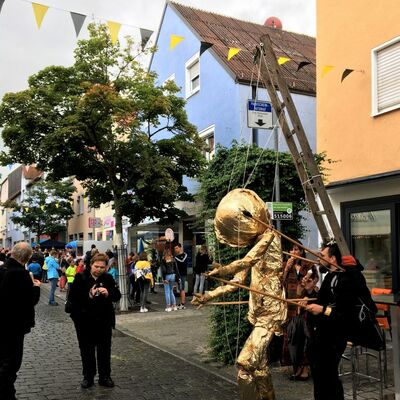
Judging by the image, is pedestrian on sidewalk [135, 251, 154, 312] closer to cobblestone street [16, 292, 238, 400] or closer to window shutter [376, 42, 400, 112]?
cobblestone street [16, 292, 238, 400]

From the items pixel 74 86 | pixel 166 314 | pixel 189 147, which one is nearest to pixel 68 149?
pixel 74 86

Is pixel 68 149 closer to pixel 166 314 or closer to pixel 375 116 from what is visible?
pixel 166 314

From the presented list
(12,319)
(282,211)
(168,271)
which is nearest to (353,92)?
(282,211)

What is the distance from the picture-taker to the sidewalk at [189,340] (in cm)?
583

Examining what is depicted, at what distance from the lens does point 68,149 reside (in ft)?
43.1

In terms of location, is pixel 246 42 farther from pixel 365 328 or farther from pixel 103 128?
pixel 365 328

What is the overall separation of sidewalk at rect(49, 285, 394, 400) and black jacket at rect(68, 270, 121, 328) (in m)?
1.71

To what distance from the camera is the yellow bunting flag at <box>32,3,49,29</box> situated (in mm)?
8711

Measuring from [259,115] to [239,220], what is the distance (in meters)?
3.12

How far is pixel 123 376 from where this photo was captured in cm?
664

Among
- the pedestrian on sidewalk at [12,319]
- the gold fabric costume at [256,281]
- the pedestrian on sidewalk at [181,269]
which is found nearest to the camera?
the gold fabric costume at [256,281]

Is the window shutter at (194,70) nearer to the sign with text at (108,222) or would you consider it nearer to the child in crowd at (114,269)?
the child in crowd at (114,269)

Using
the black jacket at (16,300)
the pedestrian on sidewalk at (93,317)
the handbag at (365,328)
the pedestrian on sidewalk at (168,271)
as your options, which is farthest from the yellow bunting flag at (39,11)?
the handbag at (365,328)

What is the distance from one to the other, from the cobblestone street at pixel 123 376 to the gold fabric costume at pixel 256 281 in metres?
1.09
